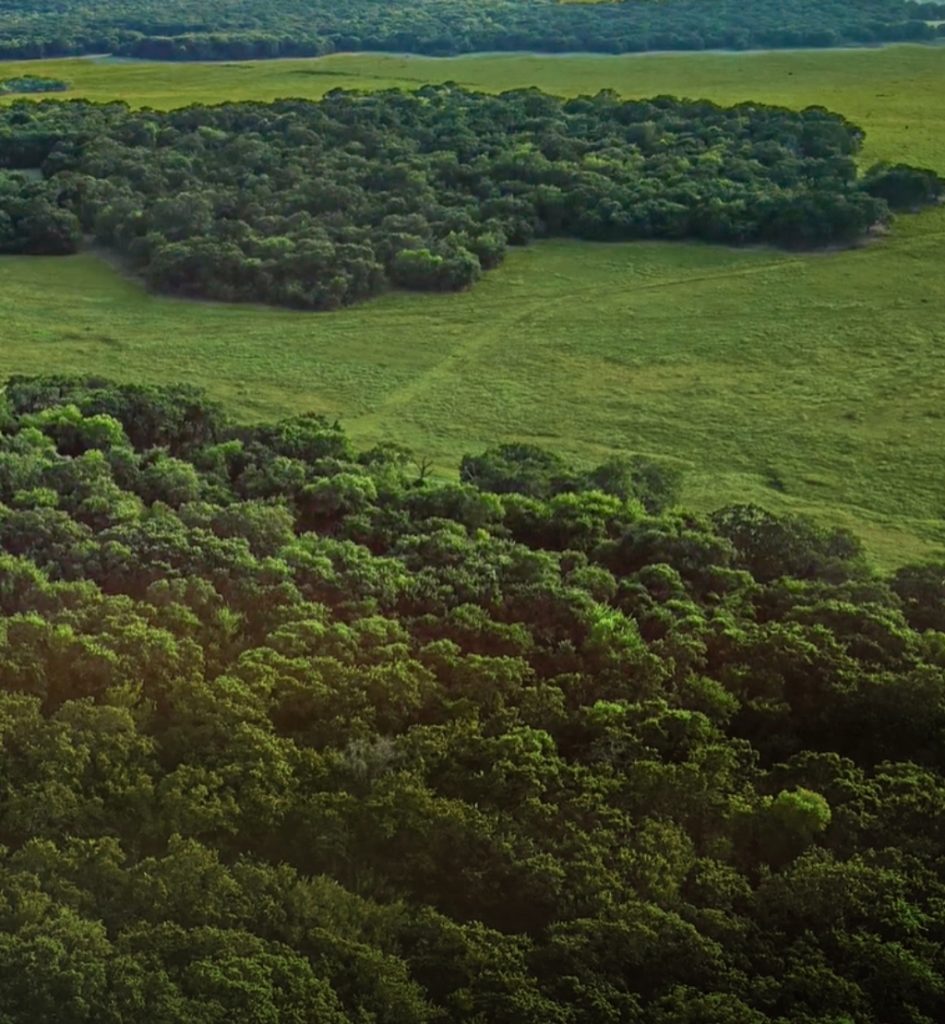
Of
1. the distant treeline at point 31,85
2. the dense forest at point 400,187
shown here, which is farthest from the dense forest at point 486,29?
the dense forest at point 400,187

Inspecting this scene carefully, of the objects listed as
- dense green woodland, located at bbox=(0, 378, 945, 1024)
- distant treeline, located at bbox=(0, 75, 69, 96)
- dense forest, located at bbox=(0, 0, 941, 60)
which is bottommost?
dense green woodland, located at bbox=(0, 378, 945, 1024)

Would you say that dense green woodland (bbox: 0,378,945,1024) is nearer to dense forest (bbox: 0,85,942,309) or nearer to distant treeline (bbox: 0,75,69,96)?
dense forest (bbox: 0,85,942,309)

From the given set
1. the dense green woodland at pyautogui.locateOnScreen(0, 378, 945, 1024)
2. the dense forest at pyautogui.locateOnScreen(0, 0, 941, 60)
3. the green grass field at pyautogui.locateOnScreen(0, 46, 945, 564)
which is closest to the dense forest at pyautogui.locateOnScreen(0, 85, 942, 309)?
the green grass field at pyautogui.locateOnScreen(0, 46, 945, 564)

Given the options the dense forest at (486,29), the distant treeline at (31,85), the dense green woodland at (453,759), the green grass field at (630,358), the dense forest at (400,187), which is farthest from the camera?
the dense forest at (486,29)

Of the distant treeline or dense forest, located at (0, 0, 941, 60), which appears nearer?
the distant treeline

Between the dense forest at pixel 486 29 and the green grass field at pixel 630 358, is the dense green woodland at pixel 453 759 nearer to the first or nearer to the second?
the green grass field at pixel 630 358

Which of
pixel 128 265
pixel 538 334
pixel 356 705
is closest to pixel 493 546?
pixel 356 705

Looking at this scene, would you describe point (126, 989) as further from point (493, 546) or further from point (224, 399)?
point (224, 399)
